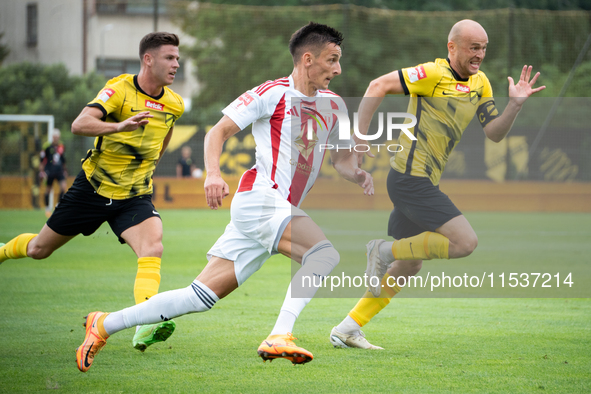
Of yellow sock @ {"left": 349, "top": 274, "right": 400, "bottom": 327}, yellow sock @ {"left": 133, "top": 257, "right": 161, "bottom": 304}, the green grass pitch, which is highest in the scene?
yellow sock @ {"left": 133, "top": 257, "right": 161, "bottom": 304}

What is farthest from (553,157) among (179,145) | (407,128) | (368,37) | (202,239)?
(407,128)

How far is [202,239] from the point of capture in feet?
44.5

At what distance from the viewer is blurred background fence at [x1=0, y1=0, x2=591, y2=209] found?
22.7 metres

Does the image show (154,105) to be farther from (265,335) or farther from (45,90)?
(45,90)

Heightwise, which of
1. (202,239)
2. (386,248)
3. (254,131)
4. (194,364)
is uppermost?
(254,131)

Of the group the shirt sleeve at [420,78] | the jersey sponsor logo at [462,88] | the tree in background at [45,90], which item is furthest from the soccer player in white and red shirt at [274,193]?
the tree in background at [45,90]

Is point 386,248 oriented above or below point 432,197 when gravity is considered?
below

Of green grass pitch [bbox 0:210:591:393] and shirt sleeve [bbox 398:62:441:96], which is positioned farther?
shirt sleeve [bbox 398:62:441:96]

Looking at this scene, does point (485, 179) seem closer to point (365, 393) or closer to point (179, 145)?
point (179, 145)

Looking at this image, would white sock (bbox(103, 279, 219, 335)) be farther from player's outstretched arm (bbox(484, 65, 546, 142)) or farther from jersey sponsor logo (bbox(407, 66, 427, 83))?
player's outstretched arm (bbox(484, 65, 546, 142))

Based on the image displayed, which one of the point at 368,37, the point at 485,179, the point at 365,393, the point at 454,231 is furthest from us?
the point at 368,37

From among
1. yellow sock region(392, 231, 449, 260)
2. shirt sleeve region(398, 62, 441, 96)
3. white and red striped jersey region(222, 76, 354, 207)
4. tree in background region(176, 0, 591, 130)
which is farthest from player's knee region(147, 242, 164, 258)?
tree in background region(176, 0, 591, 130)

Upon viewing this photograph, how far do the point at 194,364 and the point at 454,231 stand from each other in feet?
6.92

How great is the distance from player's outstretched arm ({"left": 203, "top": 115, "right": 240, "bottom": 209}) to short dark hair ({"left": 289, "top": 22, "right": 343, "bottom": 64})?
2.27ft
